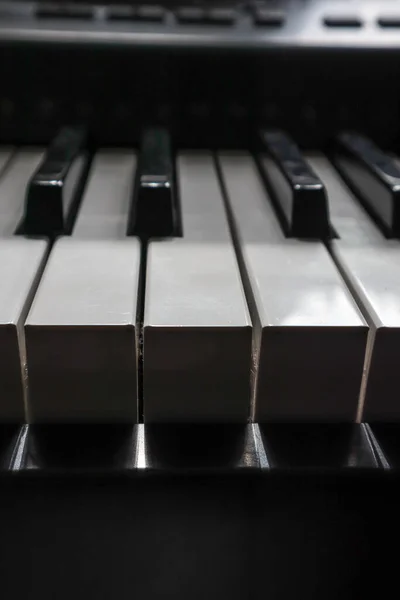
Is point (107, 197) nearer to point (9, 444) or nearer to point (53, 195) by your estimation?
point (53, 195)

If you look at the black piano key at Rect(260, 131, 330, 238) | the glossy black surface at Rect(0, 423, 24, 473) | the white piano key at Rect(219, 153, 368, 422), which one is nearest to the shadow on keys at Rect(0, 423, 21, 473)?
the glossy black surface at Rect(0, 423, 24, 473)

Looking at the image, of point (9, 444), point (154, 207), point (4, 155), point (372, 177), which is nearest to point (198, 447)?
point (9, 444)

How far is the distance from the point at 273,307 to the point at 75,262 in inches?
5.9

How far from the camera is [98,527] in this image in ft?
1.48

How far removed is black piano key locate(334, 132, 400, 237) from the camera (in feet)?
1.89

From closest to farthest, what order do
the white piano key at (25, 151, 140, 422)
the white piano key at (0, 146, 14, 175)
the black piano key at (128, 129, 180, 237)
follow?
1. the white piano key at (25, 151, 140, 422)
2. the black piano key at (128, 129, 180, 237)
3. the white piano key at (0, 146, 14, 175)

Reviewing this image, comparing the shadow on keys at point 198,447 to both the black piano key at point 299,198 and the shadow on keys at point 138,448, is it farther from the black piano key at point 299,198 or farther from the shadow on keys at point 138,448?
the black piano key at point 299,198

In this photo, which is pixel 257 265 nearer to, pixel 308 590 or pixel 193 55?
pixel 308 590

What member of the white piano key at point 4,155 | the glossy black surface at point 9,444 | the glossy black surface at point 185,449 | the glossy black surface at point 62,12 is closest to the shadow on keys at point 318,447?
the glossy black surface at point 185,449

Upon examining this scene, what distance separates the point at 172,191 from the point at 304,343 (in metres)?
0.25

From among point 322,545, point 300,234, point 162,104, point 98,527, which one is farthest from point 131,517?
point 162,104

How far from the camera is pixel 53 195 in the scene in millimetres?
562

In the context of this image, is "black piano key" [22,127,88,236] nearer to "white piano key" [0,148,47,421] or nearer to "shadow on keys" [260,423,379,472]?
"white piano key" [0,148,47,421]

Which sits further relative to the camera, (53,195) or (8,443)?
(53,195)
